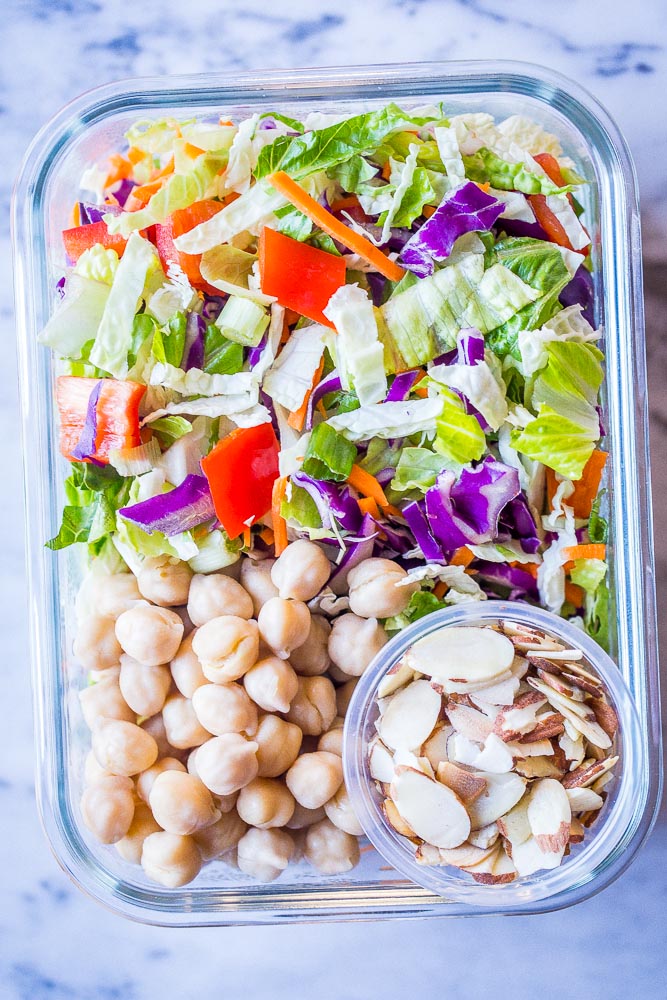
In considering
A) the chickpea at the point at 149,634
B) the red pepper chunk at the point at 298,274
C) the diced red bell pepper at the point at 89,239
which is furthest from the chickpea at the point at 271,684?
the diced red bell pepper at the point at 89,239

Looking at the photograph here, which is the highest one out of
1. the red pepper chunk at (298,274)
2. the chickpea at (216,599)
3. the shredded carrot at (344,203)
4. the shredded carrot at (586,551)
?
the shredded carrot at (344,203)

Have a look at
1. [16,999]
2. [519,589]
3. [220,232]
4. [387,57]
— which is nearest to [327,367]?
[220,232]

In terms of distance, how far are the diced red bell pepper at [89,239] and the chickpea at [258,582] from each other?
0.44m

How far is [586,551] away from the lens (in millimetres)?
1182

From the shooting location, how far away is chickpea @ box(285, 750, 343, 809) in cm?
116

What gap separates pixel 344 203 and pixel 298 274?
0.42ft

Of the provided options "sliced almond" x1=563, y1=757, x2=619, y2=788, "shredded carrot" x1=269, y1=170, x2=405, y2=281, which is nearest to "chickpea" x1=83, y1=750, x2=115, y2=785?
"sliced almond" x1=563, y1=757, x2=619, y2=788

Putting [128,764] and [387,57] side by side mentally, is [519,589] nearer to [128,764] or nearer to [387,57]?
[128,764]

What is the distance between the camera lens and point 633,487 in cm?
120

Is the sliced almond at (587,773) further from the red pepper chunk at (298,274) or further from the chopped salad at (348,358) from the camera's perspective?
the red pepper chunk at (298,274)

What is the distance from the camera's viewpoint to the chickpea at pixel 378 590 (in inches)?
45.8

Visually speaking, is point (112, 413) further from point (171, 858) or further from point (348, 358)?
point (171, 858)

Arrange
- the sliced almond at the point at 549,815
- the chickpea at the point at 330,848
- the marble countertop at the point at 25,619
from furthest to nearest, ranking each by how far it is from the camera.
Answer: the marble countertop at the point at 25,619, the chickpea at the point at 330,848, the sliced almond at the point at 549,815

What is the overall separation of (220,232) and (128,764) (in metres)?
0.68
